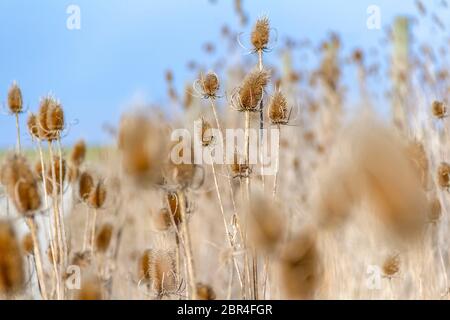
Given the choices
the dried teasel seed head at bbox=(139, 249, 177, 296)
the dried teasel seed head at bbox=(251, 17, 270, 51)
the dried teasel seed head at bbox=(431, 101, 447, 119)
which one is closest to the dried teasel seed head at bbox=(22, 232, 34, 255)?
the dried teasel seed head at bbox=(139, 249, 177, 296)

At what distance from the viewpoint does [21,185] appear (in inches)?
43.8

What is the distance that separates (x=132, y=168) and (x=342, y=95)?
4051 millimetres

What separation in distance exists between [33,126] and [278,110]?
1.89ft

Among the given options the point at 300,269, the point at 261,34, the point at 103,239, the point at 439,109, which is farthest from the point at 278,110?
the point at 439,109

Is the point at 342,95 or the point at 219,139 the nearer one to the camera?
the point at 219,139

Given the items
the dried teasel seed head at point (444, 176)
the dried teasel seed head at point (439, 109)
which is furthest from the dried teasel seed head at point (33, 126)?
the dried teasel seed head at point (439, 109)

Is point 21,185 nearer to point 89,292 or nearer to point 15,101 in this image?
point 89,292

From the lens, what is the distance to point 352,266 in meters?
2.58

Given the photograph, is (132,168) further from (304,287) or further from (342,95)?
(342,95)

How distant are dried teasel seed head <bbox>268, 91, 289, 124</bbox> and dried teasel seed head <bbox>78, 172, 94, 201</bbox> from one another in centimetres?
54

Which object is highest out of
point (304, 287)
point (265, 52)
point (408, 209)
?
point (265, 52)

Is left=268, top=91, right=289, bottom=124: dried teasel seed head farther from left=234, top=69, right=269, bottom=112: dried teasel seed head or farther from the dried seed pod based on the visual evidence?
the dried seed pod

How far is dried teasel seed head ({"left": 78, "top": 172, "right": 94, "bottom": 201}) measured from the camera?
5.41 feet
